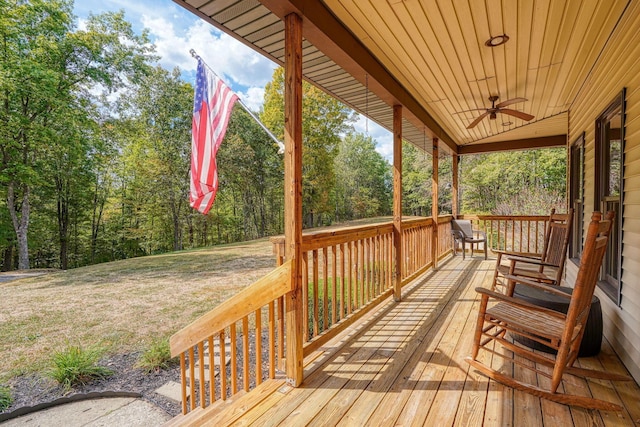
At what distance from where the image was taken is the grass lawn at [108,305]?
4266mm

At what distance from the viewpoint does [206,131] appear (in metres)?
2.93

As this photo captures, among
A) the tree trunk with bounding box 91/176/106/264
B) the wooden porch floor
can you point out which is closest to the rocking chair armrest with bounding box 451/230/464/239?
the wooden porch floor

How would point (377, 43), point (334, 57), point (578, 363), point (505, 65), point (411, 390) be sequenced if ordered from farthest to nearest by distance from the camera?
point (505, 65)
point (377, 43)
point (334, 57)
point (578, 363)
point (411, 390)

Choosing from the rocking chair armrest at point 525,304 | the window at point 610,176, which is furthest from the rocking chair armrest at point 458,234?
the rocking chair armrest at point 525,304

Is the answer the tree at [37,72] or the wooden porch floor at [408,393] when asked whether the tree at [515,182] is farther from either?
the tree at [37,72]

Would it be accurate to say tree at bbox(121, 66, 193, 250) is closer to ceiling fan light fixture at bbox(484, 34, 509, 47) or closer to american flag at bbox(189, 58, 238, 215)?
american flag at bbox(189, 58, 238, 215)

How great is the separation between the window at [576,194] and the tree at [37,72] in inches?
546

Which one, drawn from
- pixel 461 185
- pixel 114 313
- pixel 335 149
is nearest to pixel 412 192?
pixel 461 185

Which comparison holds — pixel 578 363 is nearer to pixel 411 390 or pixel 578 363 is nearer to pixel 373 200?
pixel 411 390

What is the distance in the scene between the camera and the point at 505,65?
3.12 m

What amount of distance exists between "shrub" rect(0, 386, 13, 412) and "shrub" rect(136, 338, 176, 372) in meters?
1.12

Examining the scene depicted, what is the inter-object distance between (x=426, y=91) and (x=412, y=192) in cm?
2063

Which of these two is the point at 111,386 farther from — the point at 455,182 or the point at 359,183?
the point at 359,183

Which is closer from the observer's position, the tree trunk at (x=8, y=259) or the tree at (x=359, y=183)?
the tree trunk at (x=8, y=259)
